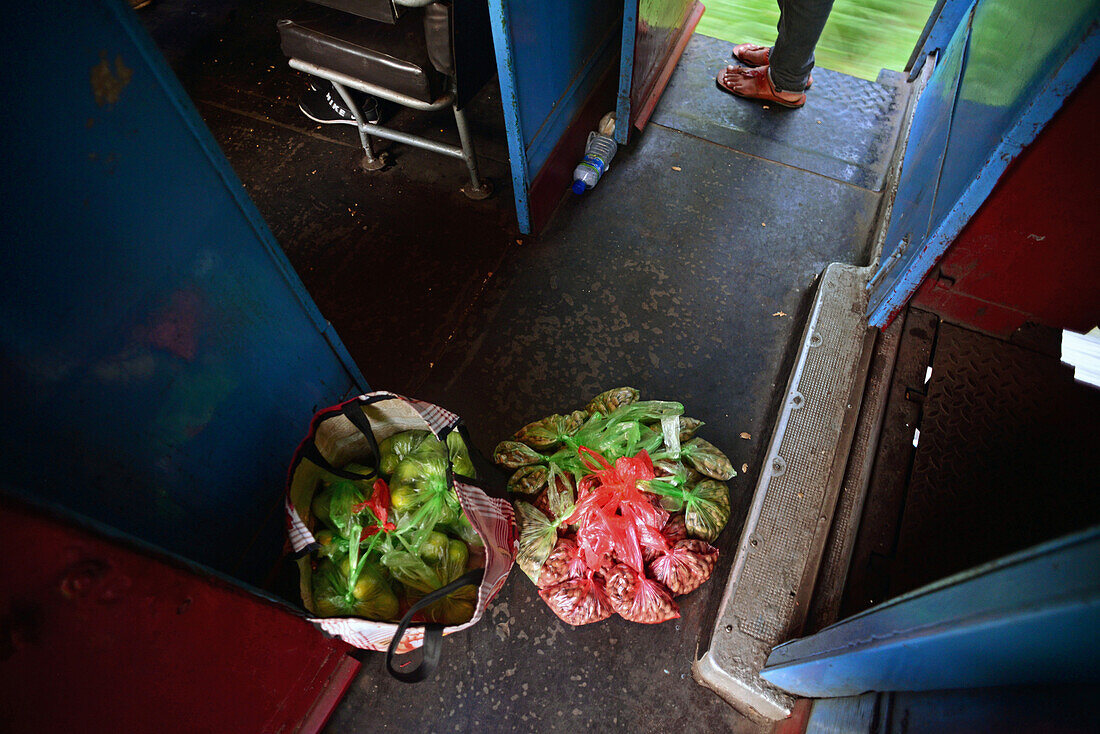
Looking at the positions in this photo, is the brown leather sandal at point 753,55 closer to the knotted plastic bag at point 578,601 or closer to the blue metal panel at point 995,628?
the knotted plastic bag at point 578,601

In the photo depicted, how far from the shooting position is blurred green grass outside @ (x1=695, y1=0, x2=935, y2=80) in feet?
11.5

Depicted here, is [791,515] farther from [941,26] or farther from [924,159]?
[941,26]

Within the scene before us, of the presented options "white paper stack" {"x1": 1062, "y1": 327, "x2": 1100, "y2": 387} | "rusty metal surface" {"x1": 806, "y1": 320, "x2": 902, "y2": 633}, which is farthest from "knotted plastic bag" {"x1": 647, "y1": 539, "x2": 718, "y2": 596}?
"white paper stack" {"x1": 1062, "y1": 327, "x2": 1100, "y2": 387}

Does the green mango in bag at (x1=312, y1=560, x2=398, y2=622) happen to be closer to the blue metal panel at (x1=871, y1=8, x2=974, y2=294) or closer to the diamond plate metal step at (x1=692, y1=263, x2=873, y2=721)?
the diamond plate metal step at (x1=692, y1=263, x2=873, y2=721)

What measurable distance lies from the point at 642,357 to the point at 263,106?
2.76 meters

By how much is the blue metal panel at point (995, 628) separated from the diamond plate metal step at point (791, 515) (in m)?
0.57

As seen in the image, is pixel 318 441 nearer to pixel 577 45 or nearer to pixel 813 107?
pixel 577 45

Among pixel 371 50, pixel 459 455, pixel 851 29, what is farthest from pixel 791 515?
pixel 851 29

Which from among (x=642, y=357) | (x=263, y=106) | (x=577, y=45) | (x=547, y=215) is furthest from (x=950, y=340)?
(x=263, y=106)

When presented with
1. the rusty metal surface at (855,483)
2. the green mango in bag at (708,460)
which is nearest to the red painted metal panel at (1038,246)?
the rusty metal surface at (855,483)

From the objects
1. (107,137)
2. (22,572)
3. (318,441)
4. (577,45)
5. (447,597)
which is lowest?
(447,597)

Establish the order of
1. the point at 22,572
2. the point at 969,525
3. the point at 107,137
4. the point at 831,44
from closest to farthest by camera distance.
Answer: the point at 22,572 → the point at 107,137 → the point at 969,525 → the point at 831,44

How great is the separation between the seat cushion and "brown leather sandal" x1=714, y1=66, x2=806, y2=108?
1874mm

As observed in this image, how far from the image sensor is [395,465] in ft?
5.20
